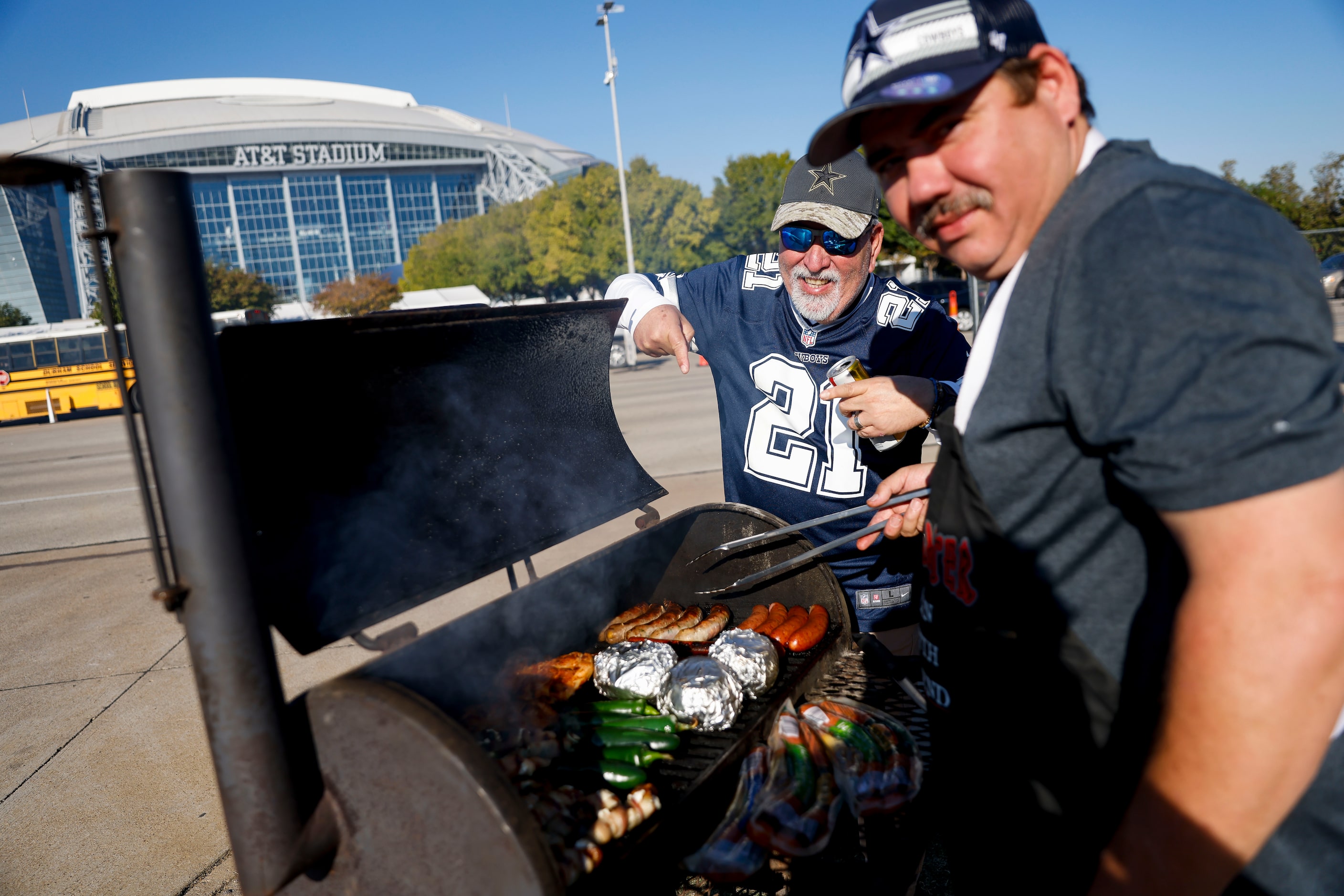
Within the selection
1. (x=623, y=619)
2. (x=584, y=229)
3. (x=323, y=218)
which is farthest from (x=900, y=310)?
(x=323, y=218)

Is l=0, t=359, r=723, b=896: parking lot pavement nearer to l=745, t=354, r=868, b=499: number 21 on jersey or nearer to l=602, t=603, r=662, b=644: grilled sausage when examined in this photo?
l=602, t=603, r=662, b=644: grilled sausage

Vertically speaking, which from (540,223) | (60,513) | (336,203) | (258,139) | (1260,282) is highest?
(258,139)

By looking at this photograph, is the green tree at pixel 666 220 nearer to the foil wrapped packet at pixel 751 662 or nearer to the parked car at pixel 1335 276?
the parked car at pixel 1335 276

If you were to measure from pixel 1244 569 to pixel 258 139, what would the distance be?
267ft

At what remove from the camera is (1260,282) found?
2.71ft

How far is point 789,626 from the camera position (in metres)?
2.62

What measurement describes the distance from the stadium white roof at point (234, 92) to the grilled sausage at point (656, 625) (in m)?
91.1

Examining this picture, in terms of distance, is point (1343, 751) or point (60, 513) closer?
point (1343, 751)

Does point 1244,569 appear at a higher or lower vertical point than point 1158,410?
lower

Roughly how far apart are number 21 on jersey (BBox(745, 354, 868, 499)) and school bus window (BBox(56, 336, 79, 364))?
25.0 meters

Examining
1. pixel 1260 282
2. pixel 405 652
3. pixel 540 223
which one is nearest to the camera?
pixel 1260 282

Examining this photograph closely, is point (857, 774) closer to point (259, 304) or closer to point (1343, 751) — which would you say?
point (1343, 751)

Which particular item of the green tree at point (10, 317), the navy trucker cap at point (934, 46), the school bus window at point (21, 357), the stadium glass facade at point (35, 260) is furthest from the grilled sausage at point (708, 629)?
the stadium glass facade at point (35, 260)

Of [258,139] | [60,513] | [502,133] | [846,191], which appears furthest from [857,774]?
[502,133]
